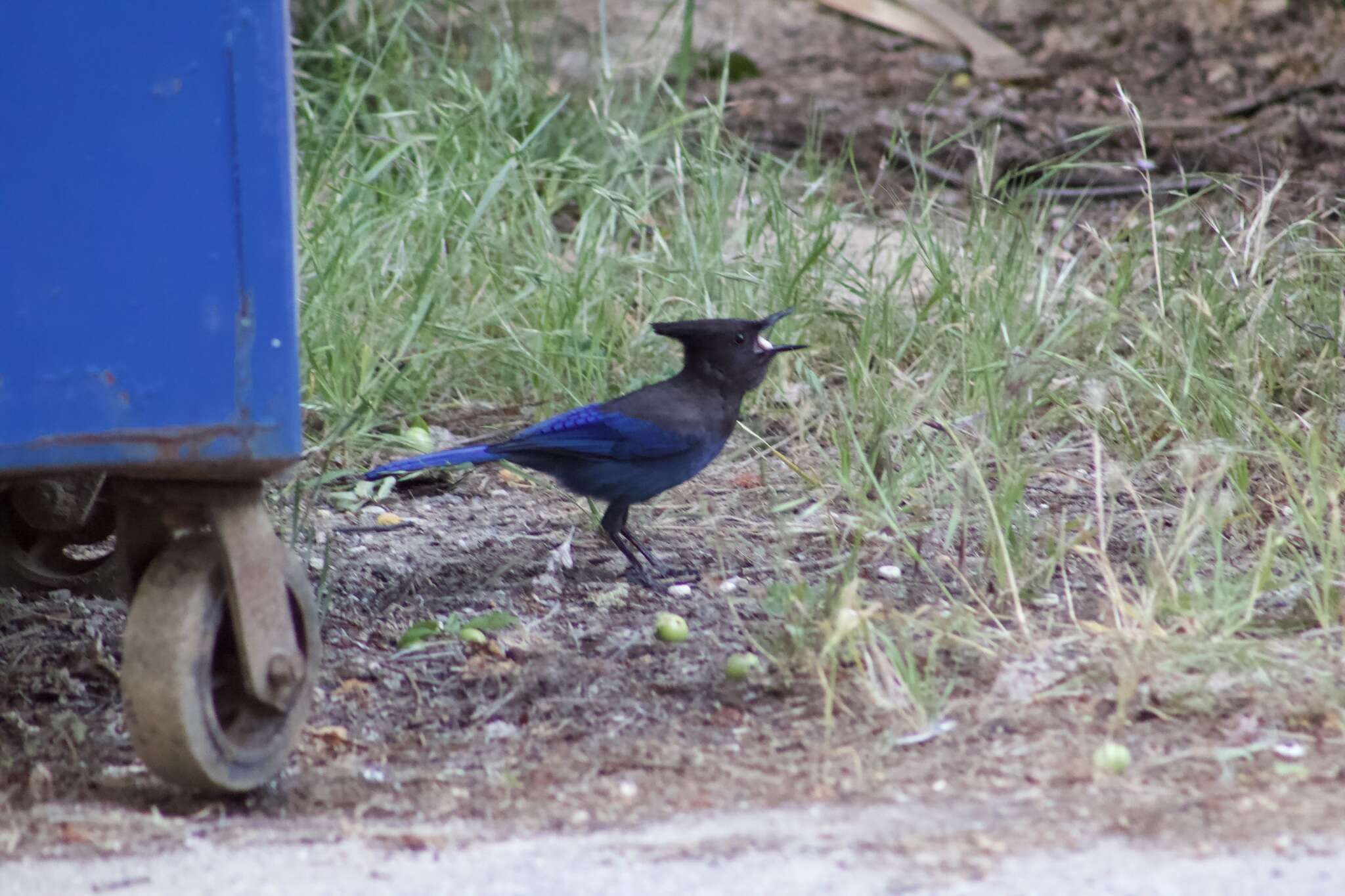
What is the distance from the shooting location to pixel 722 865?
2168mm

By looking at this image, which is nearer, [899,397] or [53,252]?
[53,252]

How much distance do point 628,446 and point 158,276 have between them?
172 cm

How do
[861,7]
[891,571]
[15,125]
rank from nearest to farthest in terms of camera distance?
[15,125] → [891,571] → [861,7]

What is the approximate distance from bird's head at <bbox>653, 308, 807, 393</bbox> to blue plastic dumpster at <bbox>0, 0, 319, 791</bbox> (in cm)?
185

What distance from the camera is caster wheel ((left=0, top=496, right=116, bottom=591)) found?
10.7ft

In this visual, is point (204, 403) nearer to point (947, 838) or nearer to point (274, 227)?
point (274, 227)

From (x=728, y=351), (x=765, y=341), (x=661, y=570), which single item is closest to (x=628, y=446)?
(x=661, y=570)

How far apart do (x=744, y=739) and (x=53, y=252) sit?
1.26 m

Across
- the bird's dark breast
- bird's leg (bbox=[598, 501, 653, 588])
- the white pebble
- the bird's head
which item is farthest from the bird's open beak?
the white pebble

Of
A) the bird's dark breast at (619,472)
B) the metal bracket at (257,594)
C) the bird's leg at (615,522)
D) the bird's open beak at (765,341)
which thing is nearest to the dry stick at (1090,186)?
the bird's open beak at (765,341)

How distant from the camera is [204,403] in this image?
228 cm

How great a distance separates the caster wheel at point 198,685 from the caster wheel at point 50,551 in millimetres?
805

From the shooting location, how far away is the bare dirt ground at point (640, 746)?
2.22m

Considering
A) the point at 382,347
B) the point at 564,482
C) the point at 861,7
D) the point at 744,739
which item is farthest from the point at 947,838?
the point at 861,7
